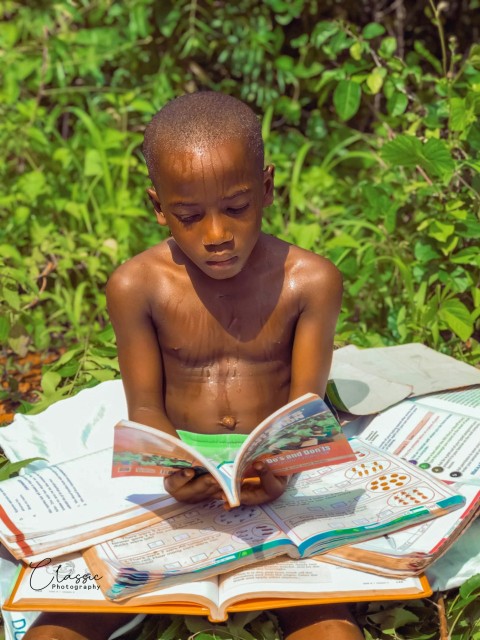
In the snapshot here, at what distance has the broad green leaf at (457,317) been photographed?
3.29 meters

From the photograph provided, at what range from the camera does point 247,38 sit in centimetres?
502

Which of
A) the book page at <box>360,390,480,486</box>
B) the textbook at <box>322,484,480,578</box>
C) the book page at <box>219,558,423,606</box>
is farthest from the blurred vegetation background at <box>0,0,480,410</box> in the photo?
the book page at <box>219,558,423,606</box>

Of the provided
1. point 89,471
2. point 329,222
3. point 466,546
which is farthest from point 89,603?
point 329,222

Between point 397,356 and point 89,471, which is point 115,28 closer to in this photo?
point 397,356

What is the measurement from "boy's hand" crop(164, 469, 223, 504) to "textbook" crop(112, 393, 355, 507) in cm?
3

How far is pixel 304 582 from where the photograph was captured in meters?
2.25

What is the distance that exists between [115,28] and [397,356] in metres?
2.80

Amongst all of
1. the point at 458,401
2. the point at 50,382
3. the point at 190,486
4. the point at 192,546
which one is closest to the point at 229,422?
the point at 190,486

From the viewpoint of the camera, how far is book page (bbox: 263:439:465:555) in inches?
92.0

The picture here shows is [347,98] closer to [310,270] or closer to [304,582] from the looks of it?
[310,270]

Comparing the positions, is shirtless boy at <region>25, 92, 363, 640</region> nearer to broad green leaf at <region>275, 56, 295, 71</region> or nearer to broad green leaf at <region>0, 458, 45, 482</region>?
broad green leaf at <region>0, 458, 45, 482</region>

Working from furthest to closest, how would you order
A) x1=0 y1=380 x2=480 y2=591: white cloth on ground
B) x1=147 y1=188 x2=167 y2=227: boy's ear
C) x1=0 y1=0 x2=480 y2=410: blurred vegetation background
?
x1=0 y1=0 x2=480 y2=410: blurred vegetation background → x1=0 y1=380 x2=480 y2=591: white cloth on ground → x1=147 y1=188 x2=167 y2=227: boy's ear

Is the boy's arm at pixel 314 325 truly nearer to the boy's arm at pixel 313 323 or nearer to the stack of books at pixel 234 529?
the boy's arm at pixel 313 323

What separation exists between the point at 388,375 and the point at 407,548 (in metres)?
0.93
